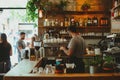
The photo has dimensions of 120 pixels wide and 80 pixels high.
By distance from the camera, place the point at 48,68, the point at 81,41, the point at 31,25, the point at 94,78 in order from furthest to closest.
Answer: the point at 31,25 < the point at 81,41 < the point at 48,68 < the point at 94,78

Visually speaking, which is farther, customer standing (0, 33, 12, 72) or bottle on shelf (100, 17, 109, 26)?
bottle on shelf (100, 17, 109, 26)

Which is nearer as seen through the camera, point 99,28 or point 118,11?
point 118,11

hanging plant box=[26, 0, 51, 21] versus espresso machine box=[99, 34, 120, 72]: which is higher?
hanging plant box=[26, 0, 51, 21]

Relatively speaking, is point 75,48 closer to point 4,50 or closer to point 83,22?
point 4,50

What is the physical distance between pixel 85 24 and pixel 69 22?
0.54 m

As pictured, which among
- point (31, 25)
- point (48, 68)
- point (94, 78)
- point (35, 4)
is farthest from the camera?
point (31, 25)

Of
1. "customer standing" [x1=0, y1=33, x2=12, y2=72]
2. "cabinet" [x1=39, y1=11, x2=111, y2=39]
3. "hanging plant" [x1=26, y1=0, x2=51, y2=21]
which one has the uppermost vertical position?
"hanging plant" [x1=26, y1=0, x2=51, y2=21]

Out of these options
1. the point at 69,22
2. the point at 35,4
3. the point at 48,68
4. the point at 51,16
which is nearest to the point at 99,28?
the point at 69,22

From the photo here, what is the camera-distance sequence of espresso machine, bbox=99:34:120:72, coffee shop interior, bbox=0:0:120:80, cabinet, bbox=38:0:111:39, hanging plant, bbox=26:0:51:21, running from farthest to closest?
cabinet, bbox=38:0:111:39
hanging plant, bbox=26:0:51:21
coffee shop interior, bbox=0:0:120:80
espresso machine, bbox=99:34:120:72

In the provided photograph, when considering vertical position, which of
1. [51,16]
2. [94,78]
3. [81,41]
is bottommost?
[94,78]

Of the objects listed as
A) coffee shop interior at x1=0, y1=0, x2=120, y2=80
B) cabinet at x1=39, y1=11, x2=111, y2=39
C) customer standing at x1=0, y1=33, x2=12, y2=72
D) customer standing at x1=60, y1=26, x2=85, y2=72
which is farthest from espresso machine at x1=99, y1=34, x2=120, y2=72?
customer standing at x1=0, y1=33, x2=12, y2=72

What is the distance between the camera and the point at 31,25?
11.6 m

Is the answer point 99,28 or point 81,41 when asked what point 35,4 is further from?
point 81,41

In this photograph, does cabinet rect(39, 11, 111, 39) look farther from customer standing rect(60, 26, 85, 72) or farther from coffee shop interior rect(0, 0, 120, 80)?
customer standing rect(60, 26, 85, 72)
